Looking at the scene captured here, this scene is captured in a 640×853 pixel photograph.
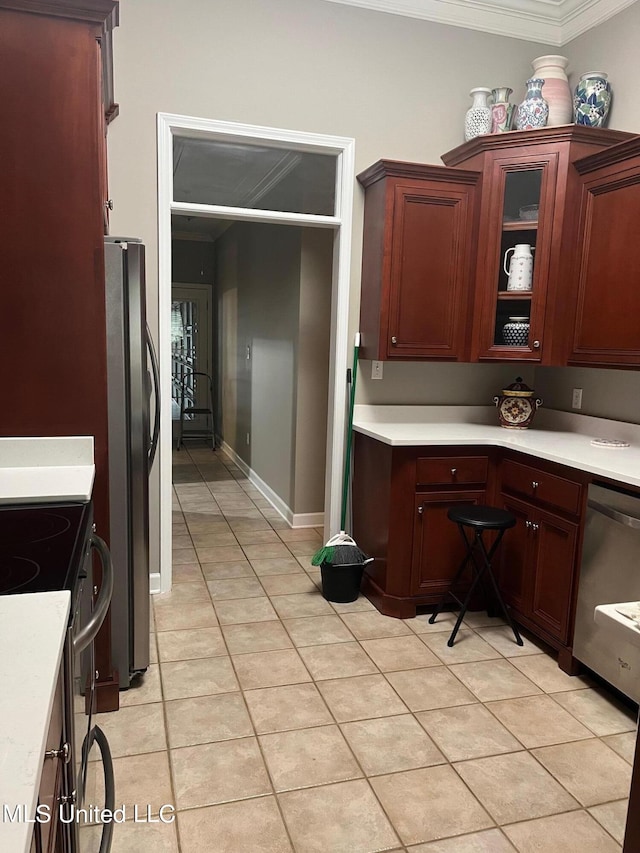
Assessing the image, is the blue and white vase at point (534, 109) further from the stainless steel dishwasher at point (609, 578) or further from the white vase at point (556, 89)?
the stainless steel dishwasher at point (609, 578)

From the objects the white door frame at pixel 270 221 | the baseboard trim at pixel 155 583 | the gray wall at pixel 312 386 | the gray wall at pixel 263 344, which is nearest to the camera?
the white door frame at pixel 270 221

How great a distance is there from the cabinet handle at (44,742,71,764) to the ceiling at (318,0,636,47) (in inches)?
142

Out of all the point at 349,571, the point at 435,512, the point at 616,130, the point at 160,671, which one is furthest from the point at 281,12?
the point at 160,671

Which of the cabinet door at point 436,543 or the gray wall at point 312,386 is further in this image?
the gray wall at point 312,386

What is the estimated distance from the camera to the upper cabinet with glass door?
126 inches

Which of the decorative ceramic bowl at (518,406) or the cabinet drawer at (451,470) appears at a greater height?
the decorative ceramic bowl at (518,406)

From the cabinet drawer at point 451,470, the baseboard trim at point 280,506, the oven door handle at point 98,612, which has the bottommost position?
the baseboard trim at point 280,506

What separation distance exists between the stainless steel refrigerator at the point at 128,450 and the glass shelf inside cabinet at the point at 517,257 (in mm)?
1839

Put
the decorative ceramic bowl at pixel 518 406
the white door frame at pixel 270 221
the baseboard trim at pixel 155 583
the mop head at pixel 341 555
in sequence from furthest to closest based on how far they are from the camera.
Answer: the decorative ceramic bowl at pixel 518 406 < the baseboard trim at pixel 155 583 < the mop head at pixel 341 555 < the white door frame at pixel 270 221

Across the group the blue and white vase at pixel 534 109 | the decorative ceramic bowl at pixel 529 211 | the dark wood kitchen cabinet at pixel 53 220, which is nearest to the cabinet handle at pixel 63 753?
the dark wood kitchen cabinet at pixel 53 220

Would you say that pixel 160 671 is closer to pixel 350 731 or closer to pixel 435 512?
pixel 350 731

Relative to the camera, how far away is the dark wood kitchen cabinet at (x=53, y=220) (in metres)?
1.97

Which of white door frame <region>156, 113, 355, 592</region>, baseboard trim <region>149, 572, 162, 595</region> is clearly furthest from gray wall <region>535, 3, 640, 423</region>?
baseboard trim <region>149, 572, 162, 595</region>

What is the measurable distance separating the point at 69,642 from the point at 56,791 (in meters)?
0.23
